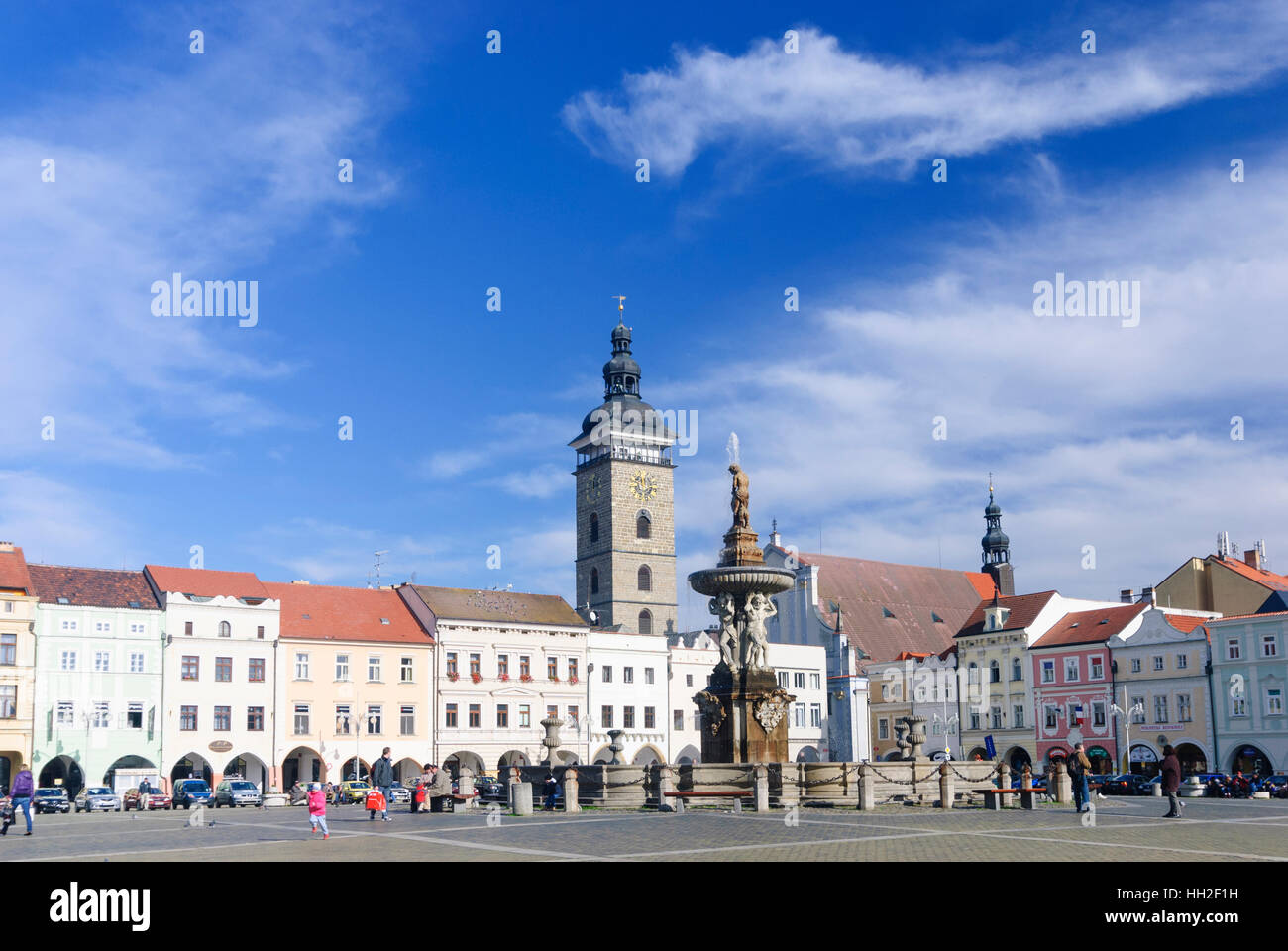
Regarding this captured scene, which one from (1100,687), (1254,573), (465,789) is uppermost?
(1254,573)

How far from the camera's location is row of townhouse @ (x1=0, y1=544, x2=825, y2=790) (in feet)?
181

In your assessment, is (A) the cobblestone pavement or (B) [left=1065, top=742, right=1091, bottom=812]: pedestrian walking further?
(B) [left=1065, top=742, right=1091, bottom=812]: pedestrian walking

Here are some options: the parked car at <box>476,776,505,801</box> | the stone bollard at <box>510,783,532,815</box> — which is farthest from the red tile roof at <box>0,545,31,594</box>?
the stone bollard at <box>510,783,532,815</box>

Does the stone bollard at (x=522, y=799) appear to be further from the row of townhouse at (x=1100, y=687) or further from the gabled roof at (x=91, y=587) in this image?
the row of townhouse at (x=1100, y=687)

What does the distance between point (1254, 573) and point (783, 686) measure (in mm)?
26037

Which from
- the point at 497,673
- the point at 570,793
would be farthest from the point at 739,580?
the point at 497,673

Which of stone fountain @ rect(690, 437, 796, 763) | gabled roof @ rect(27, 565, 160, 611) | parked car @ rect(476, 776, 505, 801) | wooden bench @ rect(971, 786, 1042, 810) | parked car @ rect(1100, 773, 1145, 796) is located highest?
gabled roof @ rect(27, 565, 160, 611)

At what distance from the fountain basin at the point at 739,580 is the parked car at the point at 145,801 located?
25537 mm

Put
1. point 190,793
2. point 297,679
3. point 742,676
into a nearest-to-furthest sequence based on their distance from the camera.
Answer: point 742,676
point 190,793
point 297,679

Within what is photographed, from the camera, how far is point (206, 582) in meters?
61.2

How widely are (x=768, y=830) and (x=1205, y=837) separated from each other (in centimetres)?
720

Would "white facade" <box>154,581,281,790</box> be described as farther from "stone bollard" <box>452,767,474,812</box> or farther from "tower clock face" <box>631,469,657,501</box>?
"tower clock face" <box>631,469,657,501</box>

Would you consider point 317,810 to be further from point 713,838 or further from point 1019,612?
point 1019,612
